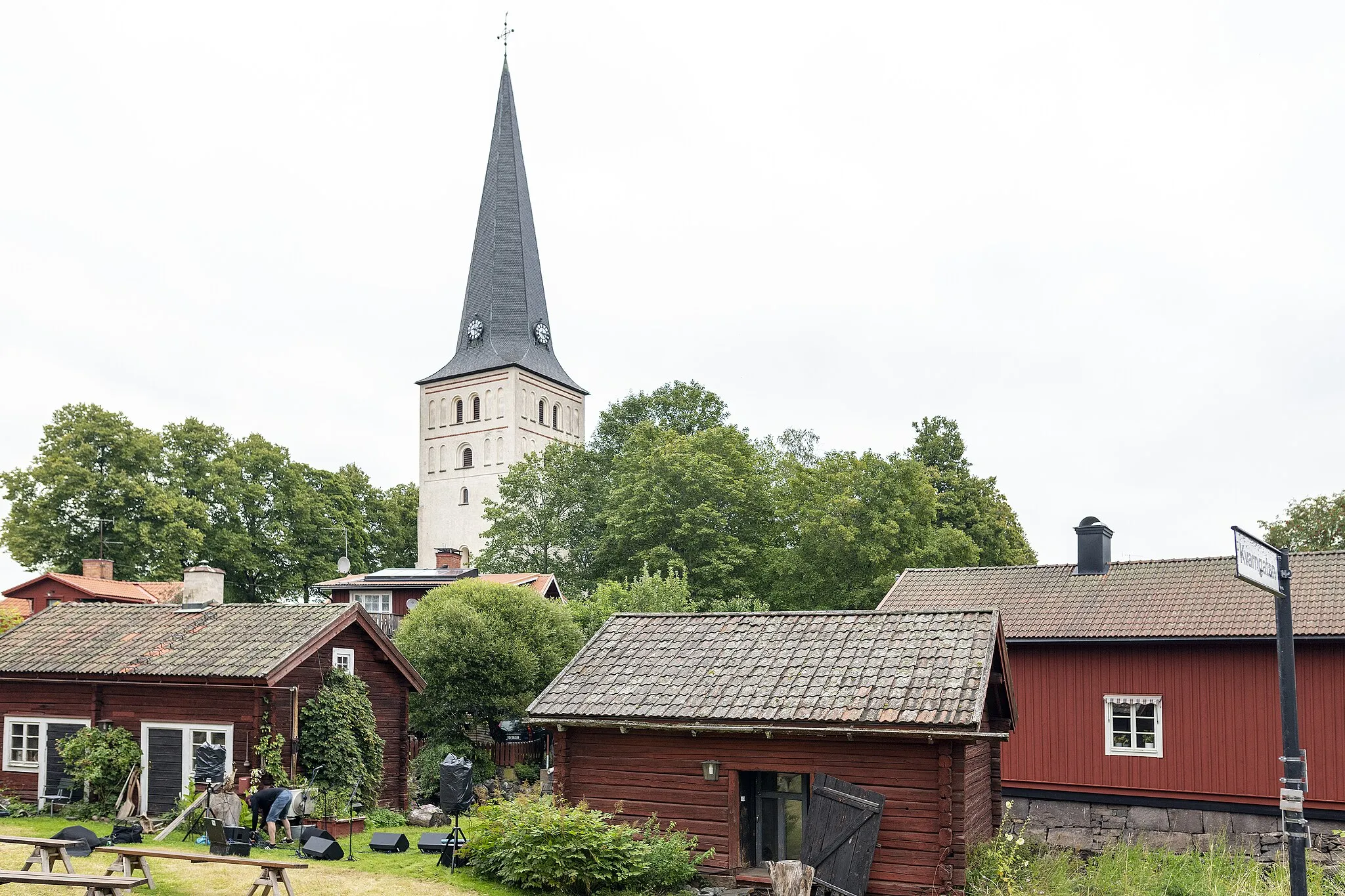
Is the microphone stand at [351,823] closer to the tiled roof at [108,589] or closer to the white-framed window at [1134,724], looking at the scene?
the white-framed window at [1134,724]

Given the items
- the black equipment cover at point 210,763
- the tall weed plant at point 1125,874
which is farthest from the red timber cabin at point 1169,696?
the black equipment cover at point 210,763

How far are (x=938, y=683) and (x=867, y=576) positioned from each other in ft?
86.5

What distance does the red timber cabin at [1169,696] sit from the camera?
21062 mm

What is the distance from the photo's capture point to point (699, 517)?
46156 mm

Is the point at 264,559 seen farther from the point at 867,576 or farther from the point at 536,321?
the point at 867,576

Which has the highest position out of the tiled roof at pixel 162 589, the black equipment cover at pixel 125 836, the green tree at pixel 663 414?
the green tree at pixel 663 414

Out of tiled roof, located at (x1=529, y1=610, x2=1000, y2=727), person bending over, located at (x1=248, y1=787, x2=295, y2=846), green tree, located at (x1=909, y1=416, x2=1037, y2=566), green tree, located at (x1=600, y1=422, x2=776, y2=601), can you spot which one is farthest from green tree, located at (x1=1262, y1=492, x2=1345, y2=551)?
person bending over, located at (x1=248, y1=787, x2=295, y2=846)

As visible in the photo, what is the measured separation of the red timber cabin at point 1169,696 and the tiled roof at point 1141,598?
1.4 inches

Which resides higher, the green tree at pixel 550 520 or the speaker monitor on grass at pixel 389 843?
the green tree at pixel 550 520

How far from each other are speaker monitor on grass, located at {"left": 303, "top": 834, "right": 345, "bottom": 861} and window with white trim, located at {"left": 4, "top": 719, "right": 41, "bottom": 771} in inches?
298

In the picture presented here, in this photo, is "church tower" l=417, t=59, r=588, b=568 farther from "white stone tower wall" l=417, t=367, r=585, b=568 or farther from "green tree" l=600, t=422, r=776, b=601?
"green tree" l=600, t=422, r=776, b=601

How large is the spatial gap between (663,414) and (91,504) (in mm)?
28246

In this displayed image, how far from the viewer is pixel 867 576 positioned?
41.2 meters

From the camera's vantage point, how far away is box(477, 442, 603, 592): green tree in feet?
174
